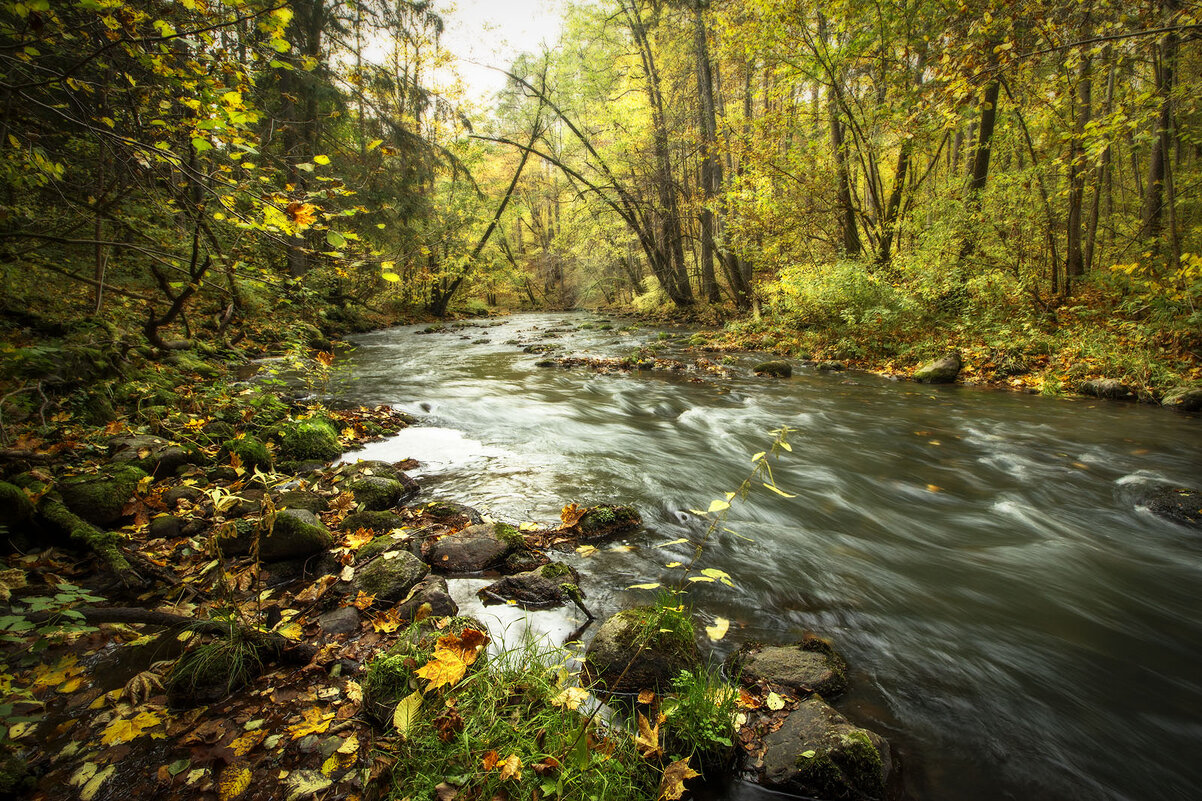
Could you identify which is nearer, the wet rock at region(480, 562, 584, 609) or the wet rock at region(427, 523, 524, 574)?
the wet rock at region(480, 562, 584, 609)

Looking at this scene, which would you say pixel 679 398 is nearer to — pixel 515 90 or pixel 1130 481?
pixel 1130 481

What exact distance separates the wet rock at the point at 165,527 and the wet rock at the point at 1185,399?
12041 mm

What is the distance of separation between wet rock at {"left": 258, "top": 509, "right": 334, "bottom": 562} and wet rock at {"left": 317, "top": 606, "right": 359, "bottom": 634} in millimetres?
731

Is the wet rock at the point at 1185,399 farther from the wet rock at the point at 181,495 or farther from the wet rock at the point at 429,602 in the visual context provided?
the wet rock at the point at 181,495

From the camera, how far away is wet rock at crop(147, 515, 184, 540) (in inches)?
138

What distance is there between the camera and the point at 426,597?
3.00m

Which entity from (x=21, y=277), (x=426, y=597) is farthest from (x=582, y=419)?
(x=21, y=277)

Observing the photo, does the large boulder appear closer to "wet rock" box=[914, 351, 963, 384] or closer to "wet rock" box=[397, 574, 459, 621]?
"wet rock" box=[397, 574, 459, 621]

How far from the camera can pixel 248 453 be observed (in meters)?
4.80

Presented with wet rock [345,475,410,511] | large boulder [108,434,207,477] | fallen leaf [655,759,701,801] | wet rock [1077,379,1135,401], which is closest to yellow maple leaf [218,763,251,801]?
fallen leaf [655,759,701,801]

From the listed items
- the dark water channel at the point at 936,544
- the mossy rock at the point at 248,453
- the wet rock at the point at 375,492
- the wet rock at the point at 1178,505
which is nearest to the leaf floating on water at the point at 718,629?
the dark water channel at the point at 936,544

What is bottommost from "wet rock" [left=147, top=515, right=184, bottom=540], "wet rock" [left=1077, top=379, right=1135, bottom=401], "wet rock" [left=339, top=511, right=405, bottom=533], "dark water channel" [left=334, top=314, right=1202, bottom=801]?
"dark water channel" [left=334, top=314, right=1202, bottom=801]

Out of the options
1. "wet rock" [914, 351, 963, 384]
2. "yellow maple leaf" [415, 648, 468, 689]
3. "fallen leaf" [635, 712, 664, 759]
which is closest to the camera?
"fallen leaf" [635, 712, 664, 759]

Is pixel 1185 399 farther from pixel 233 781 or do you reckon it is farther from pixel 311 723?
pixel 233 781
